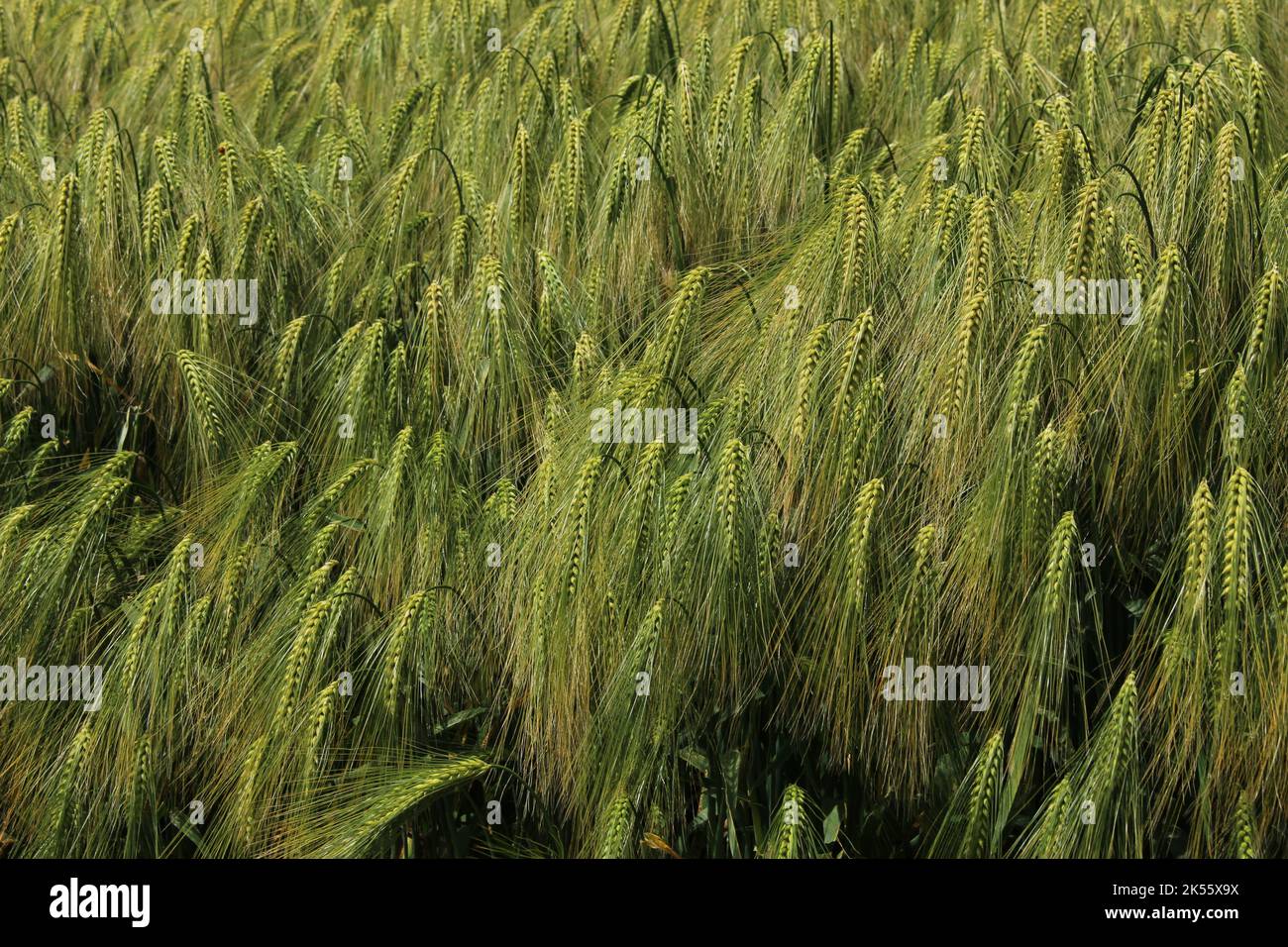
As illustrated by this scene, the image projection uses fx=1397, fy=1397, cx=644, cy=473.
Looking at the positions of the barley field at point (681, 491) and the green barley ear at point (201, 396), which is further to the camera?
the green barley ear at point (201, 396)

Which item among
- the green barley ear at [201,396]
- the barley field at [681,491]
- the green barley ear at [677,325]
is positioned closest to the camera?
the barley field at [681,491]

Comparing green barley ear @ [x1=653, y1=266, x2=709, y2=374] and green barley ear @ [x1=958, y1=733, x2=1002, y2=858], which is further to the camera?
green barley ear @ [x1=653, y1=266, x2=709, y2=374]

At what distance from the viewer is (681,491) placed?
7.72 ft

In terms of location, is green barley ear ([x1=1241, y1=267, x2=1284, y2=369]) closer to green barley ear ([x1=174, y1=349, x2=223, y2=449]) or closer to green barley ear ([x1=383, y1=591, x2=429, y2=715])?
green barley ear ([x1=383, y1=591, x2=429, y2=715])

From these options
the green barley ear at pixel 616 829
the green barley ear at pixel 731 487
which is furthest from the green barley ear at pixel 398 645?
the green barley ear at pixel 731 487

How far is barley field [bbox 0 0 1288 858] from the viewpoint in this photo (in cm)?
229

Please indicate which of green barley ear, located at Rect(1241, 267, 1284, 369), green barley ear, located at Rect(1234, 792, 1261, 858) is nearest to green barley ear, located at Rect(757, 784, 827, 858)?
green barley ear, located at Rect(1234, 792, 1261, 858)

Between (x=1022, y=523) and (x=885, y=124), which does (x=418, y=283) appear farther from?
(x=1022, y=523)

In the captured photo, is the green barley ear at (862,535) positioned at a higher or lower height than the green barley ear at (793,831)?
higher

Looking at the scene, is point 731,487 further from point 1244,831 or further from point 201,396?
point 201,396

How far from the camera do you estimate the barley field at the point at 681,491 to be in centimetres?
229

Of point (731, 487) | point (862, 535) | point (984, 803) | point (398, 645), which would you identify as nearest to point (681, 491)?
point (731, 487)

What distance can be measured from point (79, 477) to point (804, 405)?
1448 millimetres

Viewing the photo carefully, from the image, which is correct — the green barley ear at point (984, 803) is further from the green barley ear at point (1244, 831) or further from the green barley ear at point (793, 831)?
the green barley ear at point (1244, 831)
